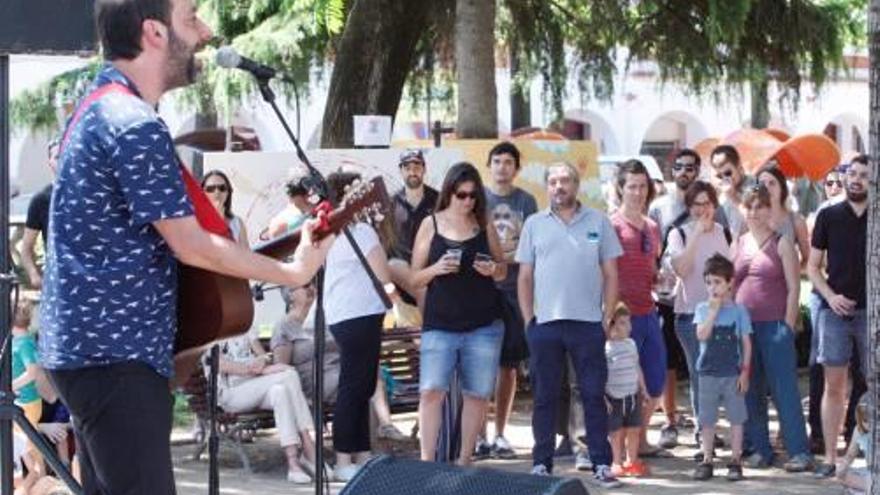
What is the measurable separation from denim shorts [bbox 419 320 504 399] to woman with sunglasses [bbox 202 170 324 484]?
809 millimetres

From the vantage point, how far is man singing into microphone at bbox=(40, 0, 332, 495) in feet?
13.0

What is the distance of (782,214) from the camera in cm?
1004

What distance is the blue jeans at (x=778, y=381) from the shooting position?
948cm

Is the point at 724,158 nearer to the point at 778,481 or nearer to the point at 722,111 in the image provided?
the point at 778,481

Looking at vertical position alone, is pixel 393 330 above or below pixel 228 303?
below

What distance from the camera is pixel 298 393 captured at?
9.31 metres

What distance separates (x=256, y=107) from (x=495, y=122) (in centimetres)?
331

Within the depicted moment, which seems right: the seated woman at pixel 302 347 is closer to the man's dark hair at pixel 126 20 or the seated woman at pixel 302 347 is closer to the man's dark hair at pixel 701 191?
the man's dark hair at pixel 701 191

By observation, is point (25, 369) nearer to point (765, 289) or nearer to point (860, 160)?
point (765, 289)

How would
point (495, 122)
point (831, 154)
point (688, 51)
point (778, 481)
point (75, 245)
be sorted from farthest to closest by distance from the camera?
1. point (831, 154)
2. point (688, 51)
3. point (495, 122)
4. point (778, 481)
5. point (75, 245)

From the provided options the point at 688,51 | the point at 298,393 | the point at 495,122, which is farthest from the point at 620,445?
the point at 688,51

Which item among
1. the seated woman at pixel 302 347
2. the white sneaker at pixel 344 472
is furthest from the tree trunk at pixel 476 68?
the white sneaker at pixel 344 472

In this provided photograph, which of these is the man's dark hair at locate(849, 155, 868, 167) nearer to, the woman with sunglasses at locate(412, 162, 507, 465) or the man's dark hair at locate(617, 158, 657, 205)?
the man's dark hair at locate(617, 158, 657, 205)

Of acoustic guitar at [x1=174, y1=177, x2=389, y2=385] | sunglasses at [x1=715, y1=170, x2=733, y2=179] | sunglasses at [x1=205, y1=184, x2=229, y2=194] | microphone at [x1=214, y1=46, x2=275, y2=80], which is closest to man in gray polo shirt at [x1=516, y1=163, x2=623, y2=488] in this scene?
sunglasses at [x1=205, y1=184, x2=229, y2=194]
